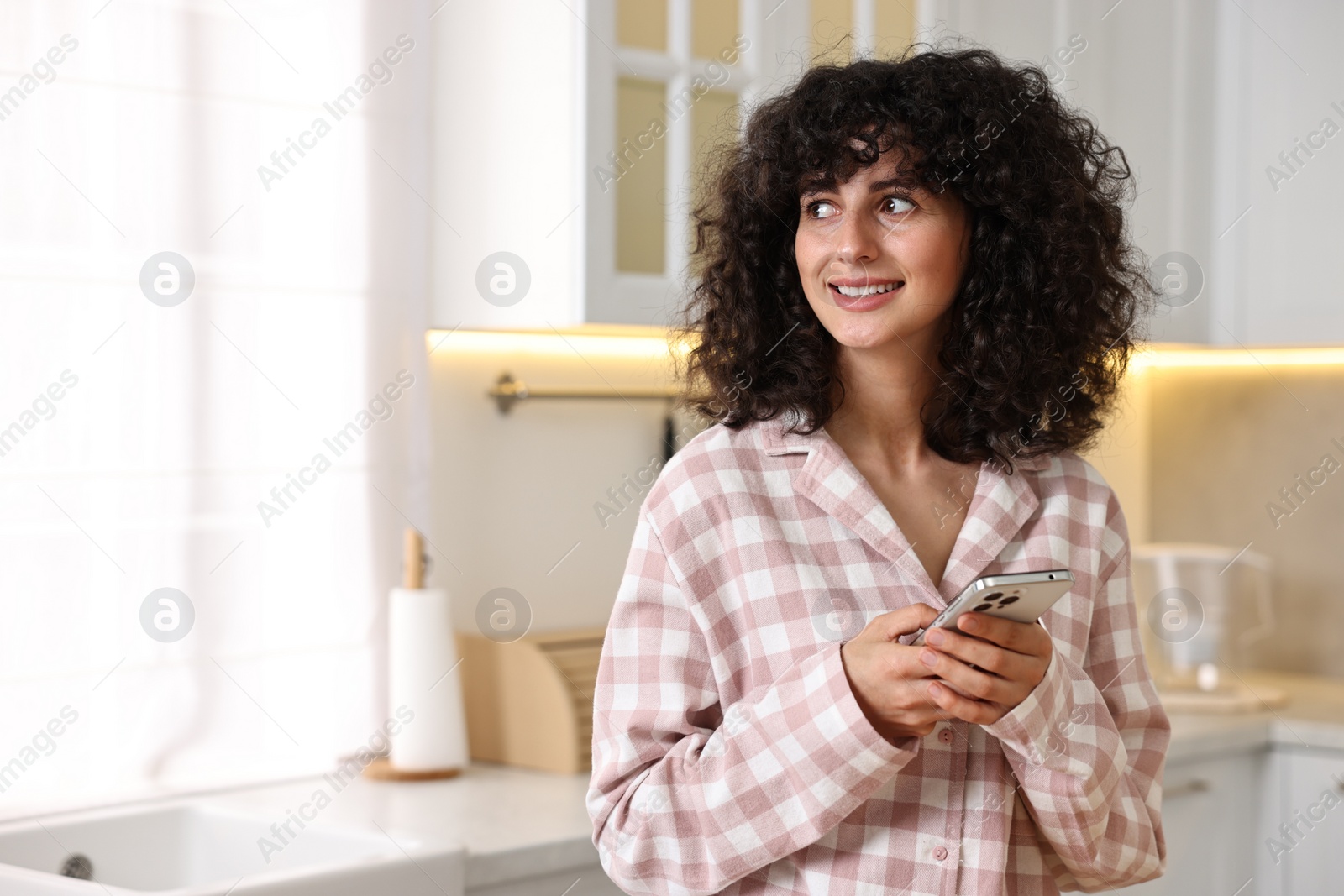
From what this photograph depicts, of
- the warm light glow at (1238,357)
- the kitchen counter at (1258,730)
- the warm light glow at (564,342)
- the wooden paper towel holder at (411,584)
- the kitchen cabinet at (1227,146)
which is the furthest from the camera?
the warm light glow at (1238,357)

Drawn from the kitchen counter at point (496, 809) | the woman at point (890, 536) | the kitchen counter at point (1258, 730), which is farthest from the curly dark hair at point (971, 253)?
the kitchen counter at point (1258, 730)

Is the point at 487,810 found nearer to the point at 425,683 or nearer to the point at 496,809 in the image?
the point at 496,809

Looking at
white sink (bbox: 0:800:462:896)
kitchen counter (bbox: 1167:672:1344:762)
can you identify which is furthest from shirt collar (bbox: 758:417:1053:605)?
kitchen counter (bbox: 1167:672:1344:762)

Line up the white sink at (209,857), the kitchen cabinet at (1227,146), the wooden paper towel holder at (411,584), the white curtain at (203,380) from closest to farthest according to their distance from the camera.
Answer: the white sink at (209,857) < the white curtain at (203,380) < the wooden paper towel holder at (411,584) < the kitchen cabinet at (1227,146)

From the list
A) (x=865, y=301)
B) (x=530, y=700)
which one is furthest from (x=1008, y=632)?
(x=530, y=700)

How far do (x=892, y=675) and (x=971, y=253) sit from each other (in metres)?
0.36

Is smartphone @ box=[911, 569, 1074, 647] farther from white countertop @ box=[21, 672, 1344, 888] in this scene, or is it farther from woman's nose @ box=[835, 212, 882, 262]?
white countertop @ box=[21, 672, 1344, 888]

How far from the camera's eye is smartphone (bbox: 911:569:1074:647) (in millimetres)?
728

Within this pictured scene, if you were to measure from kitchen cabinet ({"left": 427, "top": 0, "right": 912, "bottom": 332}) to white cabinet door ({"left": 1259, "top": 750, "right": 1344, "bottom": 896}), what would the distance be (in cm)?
121

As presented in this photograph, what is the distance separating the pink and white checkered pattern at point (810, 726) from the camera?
854mm

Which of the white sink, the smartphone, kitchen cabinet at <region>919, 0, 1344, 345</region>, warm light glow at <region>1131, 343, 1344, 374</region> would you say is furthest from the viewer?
warm light glow at <region>1131, 343, 1344, 374</region>

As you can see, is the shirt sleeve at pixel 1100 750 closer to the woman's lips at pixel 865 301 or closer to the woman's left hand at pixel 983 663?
the woman's left hand at pixel 983 663

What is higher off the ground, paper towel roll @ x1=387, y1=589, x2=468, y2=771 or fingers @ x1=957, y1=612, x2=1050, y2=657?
fingers @ x1=957, y1=612, x2=1050, y2=657

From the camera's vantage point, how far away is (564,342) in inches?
77.4
